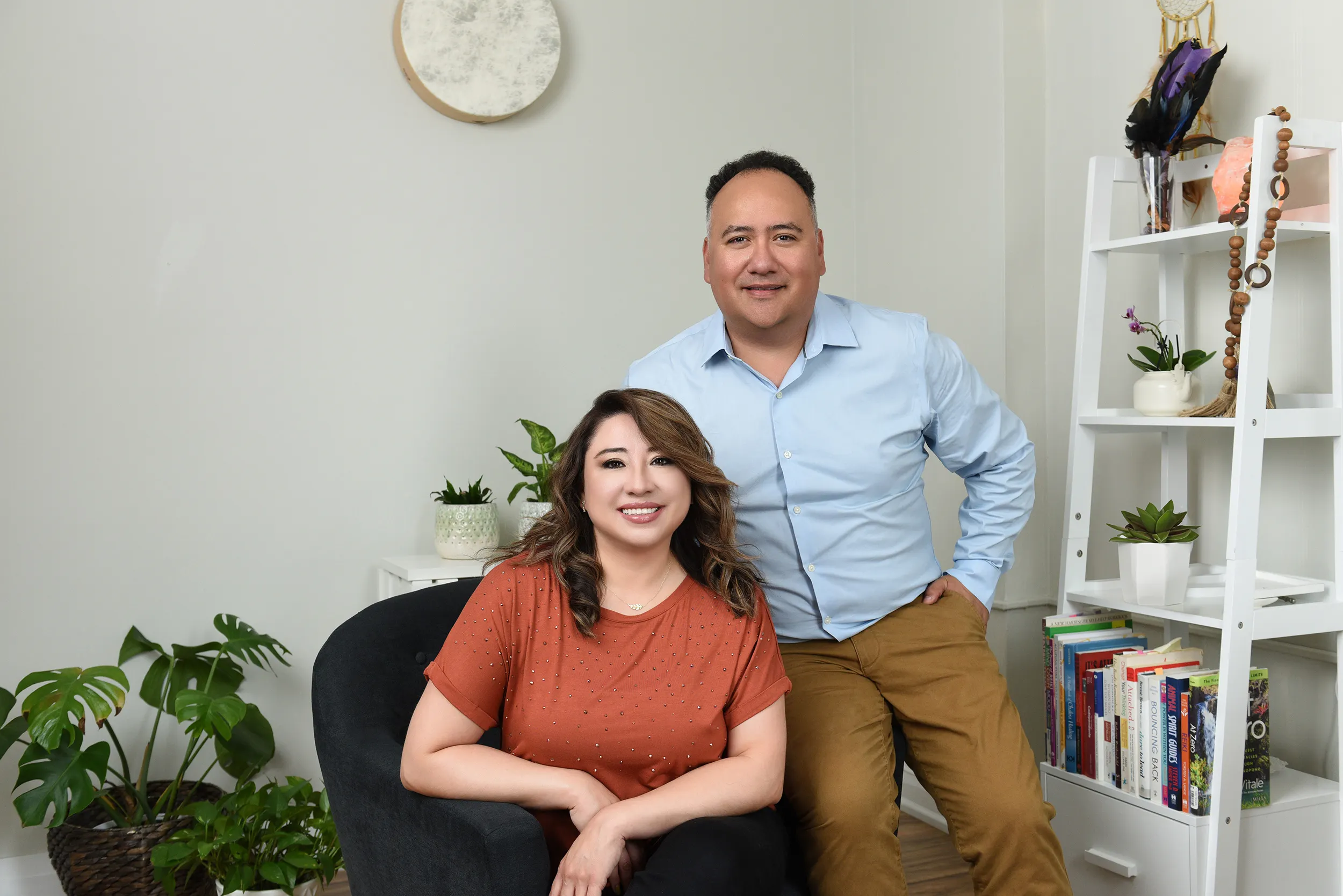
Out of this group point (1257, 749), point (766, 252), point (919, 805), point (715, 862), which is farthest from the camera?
point (919, 805)

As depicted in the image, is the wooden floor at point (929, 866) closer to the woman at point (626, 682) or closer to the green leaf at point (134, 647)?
the green leaf at point (134, 647)

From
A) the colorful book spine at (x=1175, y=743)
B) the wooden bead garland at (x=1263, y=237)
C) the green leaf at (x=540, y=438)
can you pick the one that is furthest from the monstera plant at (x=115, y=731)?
the wooden bead garland at (x=1263, y=237)

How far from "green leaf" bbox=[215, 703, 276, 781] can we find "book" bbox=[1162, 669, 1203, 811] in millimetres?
1907

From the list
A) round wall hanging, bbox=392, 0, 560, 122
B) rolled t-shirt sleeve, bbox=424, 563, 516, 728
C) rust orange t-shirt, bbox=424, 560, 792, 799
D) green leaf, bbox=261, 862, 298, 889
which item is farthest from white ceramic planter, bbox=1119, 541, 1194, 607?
round wall hanging, bbox=392, 0, 560, 122

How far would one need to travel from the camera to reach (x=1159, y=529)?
2094mm

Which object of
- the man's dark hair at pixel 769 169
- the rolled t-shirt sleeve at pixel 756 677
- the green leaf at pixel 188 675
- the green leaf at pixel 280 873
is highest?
the man's dark hair at pixel 769 169

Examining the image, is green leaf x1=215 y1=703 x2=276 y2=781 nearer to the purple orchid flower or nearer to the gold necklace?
the gold necklace

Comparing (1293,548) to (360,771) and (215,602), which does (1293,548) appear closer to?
(360,771)

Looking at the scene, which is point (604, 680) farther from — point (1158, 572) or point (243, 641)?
point (243, 641)

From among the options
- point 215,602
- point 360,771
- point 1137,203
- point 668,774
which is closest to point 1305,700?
point 1137,203

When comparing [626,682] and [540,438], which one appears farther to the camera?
[540,438]

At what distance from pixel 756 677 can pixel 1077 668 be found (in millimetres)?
966

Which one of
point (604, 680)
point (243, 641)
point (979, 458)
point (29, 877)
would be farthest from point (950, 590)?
point (29, 877)

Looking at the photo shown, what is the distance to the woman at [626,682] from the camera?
1337 mm
